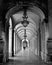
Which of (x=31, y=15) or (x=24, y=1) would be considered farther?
(x=31, y=15)

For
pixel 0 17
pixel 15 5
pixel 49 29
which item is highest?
pixel 15 5

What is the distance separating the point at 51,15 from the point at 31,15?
26.8 ft

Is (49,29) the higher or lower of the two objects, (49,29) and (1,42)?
the higher

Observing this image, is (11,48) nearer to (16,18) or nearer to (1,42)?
(16,18)

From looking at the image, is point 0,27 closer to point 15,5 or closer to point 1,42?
point 1,42

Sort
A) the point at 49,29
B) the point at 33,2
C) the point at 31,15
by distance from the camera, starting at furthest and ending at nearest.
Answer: the point at 31,15, the point at 33,2, the point at 49,29

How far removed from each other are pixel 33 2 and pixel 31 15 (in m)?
7.02

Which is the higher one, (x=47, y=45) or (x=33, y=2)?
(x=33, y=2)

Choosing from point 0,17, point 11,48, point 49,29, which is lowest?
point 11,48

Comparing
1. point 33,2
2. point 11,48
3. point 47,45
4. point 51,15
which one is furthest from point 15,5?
point 11,48

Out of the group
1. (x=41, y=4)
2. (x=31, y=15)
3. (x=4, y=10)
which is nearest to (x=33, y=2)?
(x=41, y=4)

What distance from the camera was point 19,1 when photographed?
1403 centimetres

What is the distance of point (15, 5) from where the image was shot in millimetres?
14109

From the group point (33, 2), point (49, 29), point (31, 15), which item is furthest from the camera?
point (31, 15)
